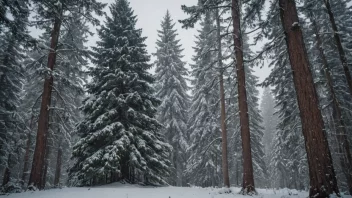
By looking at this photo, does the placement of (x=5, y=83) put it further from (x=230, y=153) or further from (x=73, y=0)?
(x=230, y=153)

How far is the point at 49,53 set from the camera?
1371cm

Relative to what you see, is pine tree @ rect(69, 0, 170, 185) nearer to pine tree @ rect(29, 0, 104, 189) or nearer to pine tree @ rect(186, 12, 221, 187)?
pine tree @ rect(29, 0, 104, 189)

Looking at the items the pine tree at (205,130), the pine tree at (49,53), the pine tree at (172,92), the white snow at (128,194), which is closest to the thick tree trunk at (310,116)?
the white snow at (128,194)

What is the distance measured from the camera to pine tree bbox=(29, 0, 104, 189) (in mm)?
11859

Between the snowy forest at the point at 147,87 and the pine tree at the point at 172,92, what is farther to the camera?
the pine tree at the point at 172,92

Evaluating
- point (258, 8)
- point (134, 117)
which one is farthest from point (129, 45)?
point (258, 8)

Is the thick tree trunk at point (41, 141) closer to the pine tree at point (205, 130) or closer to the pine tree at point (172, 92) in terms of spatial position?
the pine tree at point (172, 92)

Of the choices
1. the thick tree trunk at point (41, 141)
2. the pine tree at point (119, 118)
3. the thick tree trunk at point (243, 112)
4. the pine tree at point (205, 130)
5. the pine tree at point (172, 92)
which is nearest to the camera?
the thick tree trunk at point (243, 112)

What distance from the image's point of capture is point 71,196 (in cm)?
793

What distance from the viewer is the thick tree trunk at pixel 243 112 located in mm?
9848

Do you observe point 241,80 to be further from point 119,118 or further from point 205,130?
point 205,130

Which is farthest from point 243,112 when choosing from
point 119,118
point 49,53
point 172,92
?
point 172,92

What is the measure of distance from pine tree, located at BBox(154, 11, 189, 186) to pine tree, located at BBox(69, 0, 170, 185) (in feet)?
31.8

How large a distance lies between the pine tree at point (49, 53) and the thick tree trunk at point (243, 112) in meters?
9.01
